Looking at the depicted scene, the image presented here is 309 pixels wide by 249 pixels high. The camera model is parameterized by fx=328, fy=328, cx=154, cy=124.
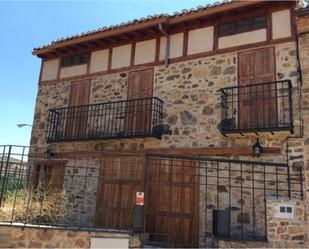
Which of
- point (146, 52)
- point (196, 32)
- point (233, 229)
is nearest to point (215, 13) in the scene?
point (196, 32)

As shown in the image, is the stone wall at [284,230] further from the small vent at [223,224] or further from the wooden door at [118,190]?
the wooden door at [118,190]

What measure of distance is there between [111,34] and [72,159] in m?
4.51

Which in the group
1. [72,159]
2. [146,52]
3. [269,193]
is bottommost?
[269,193]

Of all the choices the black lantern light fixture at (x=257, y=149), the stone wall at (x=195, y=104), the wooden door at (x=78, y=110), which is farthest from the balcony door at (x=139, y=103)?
the black lantern light fixture at (x=257, y=149)

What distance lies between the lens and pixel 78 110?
11.8 meters

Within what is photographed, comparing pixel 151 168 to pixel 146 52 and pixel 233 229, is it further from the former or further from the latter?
pixel 146 52

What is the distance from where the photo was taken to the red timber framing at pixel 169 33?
9047mm

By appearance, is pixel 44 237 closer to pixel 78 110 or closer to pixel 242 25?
pixel 78 110

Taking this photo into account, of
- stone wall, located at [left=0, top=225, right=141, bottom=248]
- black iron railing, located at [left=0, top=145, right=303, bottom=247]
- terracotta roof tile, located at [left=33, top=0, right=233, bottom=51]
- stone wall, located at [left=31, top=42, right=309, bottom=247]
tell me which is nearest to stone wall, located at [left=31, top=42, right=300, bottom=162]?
stone wall, located at [left=31, top=42, right=309, bottom=247]

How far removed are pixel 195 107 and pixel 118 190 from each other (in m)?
3.53

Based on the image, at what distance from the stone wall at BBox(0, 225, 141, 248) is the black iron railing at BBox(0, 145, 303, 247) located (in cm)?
36

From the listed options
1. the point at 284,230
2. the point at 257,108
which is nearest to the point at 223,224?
the point at 284,230

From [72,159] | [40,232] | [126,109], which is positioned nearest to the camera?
[40,232]

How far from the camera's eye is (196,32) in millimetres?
10203
